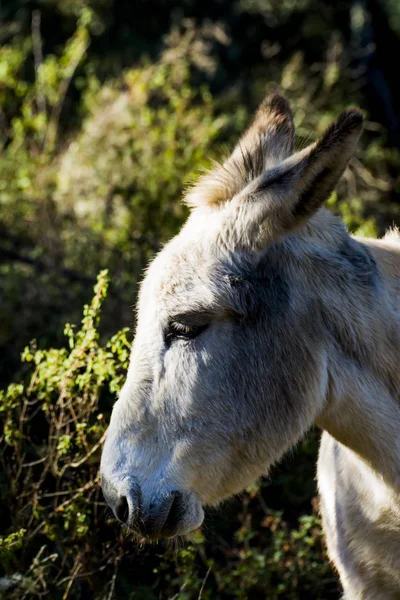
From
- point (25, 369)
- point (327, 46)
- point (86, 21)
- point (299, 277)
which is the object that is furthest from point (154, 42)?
point (299, 277)

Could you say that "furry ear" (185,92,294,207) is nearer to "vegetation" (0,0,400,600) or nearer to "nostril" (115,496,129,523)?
"vegetation" (0,0,400,600)

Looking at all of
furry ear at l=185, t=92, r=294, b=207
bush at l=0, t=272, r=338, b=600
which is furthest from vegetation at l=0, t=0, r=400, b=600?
furry ear at l=185, t=92, r=294, b=207

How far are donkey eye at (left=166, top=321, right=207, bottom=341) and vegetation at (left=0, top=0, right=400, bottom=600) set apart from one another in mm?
840

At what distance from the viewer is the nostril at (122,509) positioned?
2.45m

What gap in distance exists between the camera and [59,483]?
3865 millimetres

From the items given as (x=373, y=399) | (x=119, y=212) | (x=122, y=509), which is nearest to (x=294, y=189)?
(x=373, y=399)

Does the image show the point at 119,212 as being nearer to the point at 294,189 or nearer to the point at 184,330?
the point at 184,330

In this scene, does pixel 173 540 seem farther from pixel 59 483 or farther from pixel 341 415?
pixel 59 483

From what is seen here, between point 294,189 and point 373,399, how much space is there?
29.0 inches

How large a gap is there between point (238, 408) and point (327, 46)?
897 cm

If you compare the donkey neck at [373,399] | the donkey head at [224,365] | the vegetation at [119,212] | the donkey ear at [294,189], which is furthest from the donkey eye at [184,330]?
the vegetation at [119,212]

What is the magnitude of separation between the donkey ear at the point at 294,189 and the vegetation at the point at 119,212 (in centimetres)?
69

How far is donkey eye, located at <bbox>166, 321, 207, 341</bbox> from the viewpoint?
2.53 m

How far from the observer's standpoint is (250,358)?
2535 millimetres
